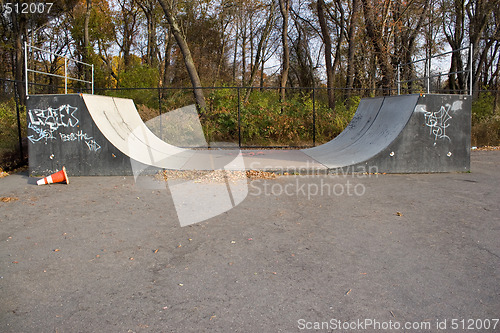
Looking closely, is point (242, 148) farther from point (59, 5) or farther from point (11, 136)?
point (59, 5)

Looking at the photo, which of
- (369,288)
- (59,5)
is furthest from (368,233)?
(59,5)

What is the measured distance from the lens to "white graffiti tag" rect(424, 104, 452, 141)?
9484mm

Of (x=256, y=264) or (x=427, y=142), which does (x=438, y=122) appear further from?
(x=256, y=264)

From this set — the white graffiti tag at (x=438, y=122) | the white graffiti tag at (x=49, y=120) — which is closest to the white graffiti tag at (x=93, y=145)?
the white graffiti tag at (x=49, y=120)

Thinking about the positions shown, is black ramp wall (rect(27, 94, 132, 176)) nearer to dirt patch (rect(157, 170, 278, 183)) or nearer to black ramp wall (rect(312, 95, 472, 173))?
dirt patch (rect(157, 170, 278, 183))

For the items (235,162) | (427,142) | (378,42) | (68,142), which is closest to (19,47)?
(68,142)

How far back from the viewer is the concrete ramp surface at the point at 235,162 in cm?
909

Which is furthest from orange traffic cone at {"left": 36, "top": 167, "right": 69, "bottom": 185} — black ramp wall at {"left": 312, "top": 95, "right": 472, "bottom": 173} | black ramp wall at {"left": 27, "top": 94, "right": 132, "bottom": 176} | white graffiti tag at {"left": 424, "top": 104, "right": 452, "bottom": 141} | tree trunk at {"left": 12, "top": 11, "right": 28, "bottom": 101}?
tree trunk at {"left": 12, "top": 11, "right": 28, "bottom": 101}

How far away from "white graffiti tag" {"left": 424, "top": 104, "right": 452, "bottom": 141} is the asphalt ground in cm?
263

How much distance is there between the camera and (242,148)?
14.6 m

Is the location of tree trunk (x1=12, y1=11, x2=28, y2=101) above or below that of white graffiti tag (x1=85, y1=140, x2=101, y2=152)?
above

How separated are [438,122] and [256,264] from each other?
292 inches

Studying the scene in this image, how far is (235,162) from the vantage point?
418 inches

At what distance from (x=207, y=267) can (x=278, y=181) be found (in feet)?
15.5
